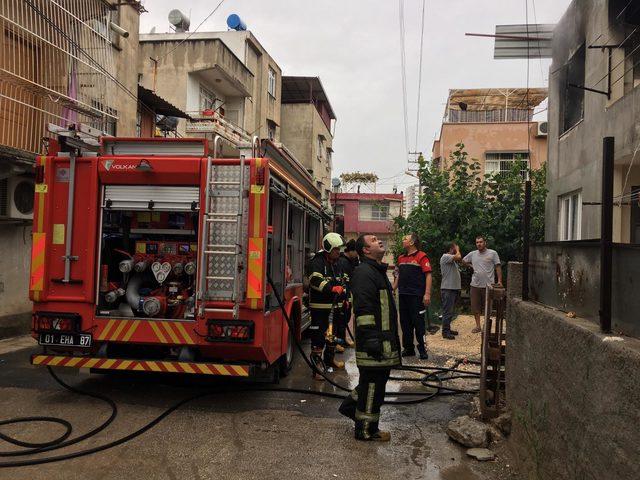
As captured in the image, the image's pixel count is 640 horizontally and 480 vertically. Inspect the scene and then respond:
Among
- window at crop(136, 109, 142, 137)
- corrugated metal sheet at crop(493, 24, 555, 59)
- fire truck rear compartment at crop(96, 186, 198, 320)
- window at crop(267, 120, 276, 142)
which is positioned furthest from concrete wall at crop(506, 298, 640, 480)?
window at crop(267, 120, 276, 142)

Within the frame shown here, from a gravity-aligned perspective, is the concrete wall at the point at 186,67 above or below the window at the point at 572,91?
above

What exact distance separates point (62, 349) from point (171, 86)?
48.3 feet

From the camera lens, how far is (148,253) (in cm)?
580

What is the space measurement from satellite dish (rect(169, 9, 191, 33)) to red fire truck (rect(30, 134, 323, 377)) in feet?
57.8

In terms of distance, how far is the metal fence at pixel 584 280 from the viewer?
276 centimetres

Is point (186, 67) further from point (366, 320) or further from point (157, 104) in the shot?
point (366, 320)

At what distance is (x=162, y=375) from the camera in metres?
6.35

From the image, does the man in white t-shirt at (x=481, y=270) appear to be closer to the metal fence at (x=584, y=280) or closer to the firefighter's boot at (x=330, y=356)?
the firefighter's boot at (x=330, y=356)

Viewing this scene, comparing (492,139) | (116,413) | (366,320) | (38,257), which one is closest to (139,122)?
(38,257)

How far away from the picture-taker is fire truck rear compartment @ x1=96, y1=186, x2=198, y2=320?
5.34 metres

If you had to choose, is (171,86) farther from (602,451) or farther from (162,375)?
(602,451)

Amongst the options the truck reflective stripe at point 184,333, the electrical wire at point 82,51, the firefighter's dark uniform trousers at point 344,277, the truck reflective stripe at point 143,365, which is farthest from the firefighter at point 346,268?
the electrical wire at point 82,51

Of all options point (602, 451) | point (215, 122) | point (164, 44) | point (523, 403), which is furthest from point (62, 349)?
point (164, 44)

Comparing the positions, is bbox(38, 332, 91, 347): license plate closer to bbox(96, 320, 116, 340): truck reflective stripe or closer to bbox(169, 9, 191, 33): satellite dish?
bbox(96, 320, 116, 340): truck reflective stripe
